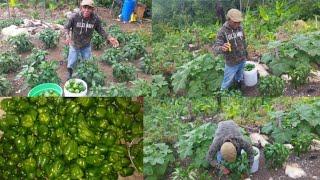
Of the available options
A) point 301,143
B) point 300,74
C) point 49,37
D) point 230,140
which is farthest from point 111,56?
point 301,143

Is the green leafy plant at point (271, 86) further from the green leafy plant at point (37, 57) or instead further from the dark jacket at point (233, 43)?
the green leafy plant at point (37, 57)

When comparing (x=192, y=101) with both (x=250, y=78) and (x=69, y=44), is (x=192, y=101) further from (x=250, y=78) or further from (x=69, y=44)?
(x=69, y=44)

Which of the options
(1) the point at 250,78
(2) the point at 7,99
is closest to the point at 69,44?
(2) the point at 7,99

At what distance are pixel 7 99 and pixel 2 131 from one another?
23cm

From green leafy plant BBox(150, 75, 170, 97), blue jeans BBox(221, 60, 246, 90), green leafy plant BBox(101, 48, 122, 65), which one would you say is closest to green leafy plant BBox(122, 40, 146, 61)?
green leafy plant BBox(101, 48, 122, 65)

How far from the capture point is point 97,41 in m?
4.34

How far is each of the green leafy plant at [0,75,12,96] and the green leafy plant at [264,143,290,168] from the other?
6.10 feet

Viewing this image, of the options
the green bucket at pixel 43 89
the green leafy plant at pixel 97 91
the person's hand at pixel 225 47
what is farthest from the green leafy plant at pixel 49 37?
the person's hand at pixel 225 47

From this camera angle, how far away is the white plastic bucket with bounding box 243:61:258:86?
4031mm

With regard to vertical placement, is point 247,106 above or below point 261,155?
above

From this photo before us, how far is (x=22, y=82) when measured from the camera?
419 centimetres

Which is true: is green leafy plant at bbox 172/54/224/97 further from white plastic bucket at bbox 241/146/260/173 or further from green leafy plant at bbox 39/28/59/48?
green leafy plant at bbox 39/28/59/48

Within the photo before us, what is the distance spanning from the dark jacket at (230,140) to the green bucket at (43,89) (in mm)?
1181

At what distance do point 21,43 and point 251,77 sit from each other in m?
1.70
